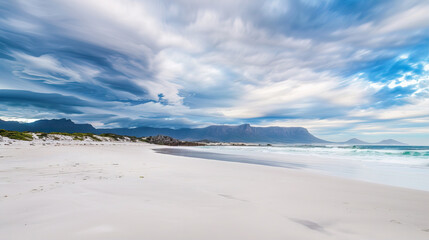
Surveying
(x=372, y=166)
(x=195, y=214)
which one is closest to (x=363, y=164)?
(x=372, y=166)

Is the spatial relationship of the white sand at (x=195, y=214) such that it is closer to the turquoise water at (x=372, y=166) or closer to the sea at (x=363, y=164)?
the turquoise water at (x=372, y=166)

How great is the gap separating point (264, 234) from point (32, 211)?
3.02 meters

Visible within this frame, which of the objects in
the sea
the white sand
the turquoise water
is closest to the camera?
the white sand

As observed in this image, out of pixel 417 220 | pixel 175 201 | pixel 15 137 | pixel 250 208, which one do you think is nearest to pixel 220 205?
pixel 250 208

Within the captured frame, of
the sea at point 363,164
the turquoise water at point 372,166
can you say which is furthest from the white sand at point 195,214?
the sea at point 363,164

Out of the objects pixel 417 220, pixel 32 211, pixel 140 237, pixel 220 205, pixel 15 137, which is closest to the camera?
pixel 140 237

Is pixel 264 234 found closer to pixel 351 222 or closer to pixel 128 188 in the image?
pixel 351 222

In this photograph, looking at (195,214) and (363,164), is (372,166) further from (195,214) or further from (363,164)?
(195,214)

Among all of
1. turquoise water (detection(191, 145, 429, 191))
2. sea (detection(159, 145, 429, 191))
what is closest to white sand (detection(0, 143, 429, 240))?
turquoise water (detection(191, 145, 429, 191))

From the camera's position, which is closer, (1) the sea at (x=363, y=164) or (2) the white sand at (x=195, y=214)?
(2) the white sand at (x=195, y=214)

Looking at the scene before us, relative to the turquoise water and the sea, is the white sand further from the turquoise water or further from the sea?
the sea

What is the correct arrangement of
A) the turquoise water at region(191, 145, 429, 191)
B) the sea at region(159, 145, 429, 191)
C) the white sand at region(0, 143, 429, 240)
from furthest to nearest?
the sea at region(159, 145, 429, 191) → the turquoise water at region(191, 145, 429, 191) → the white sand at region(0, 143, 429, 240)

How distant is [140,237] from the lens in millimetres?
1960

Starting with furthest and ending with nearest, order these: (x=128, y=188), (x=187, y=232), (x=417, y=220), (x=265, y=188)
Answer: (x=265, y=188)
(x=128, y=188)
(x=417, y=220)
(x=187, y=232)
